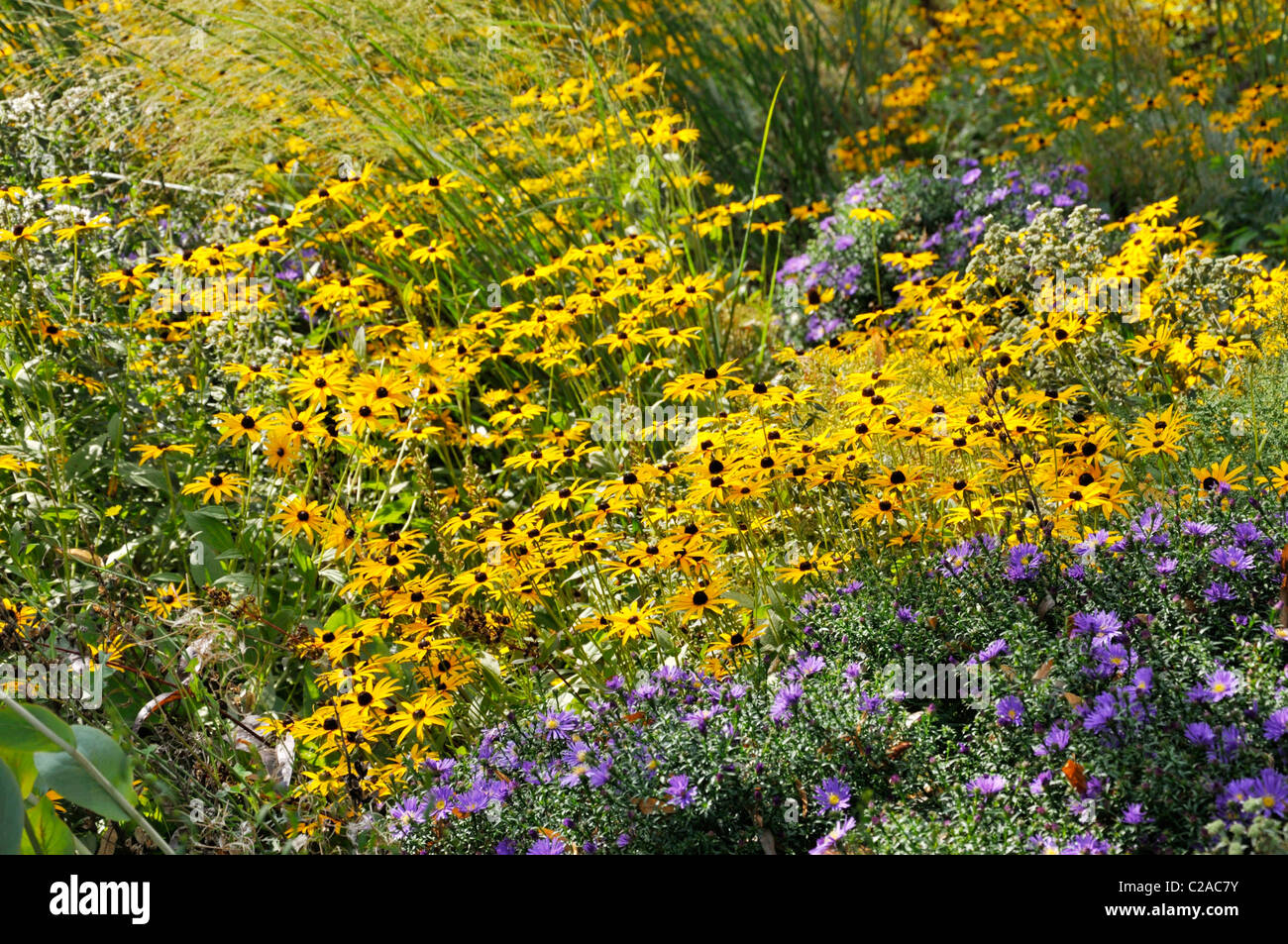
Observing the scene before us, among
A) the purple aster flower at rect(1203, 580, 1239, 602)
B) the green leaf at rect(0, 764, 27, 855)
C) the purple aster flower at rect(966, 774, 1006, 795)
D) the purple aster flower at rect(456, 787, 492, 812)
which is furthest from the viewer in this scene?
the purple aster flower at rect(456, 787, 492, 812)

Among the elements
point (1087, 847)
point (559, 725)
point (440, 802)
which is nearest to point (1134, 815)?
point (1087, 847)

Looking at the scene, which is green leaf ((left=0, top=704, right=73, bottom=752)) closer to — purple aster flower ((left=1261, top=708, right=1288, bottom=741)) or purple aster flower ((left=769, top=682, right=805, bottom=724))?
purple aster flower ((left=769, top=682, right=805, bottom=724))

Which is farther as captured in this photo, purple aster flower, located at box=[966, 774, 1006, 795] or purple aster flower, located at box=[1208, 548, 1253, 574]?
purple aster flower, located at box=[1208, 548, 1253, 574]

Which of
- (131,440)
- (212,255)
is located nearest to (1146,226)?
(212,255)

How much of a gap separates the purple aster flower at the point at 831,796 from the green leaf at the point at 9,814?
1.14m

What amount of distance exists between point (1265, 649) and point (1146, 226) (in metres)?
1.79

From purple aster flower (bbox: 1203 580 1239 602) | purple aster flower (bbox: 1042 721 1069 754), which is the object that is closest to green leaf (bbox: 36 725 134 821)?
purple aster flower (bbox: 1042 721 1069 754)

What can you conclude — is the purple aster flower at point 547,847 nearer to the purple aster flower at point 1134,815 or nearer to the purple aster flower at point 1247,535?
the purple aster flower at point 1134,815

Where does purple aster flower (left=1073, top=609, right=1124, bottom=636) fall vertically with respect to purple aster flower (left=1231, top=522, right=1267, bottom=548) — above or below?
below

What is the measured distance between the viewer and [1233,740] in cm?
167

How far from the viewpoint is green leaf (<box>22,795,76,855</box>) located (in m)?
1.67

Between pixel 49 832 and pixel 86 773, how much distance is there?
159 mm

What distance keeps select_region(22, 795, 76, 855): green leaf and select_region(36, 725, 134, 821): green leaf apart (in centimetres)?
8

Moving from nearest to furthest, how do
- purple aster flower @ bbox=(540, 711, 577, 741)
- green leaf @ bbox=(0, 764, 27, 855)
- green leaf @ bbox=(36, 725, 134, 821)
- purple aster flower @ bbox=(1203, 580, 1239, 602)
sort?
green leaf @ bbox=(0, 764, 27, 855)
green leaf @ bbox=(36, 725, 134, 821)
purple aster flower @ bbox=(1203, 580, 1239, 602)
purple aster flower @ bbox=(540, 711, 577, 741)
